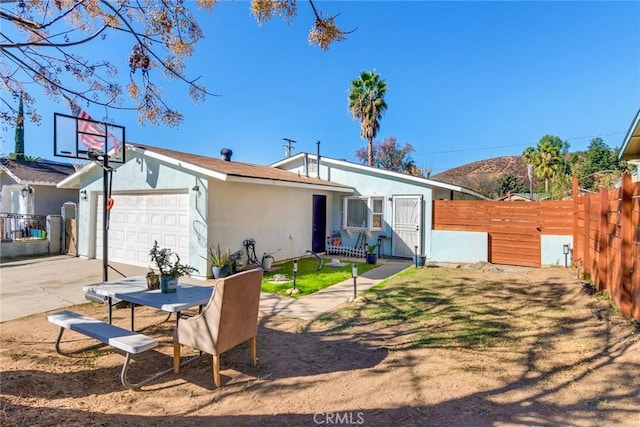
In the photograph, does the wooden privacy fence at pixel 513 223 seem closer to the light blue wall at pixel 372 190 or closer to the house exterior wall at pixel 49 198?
the light blue wall at pixel 372 190

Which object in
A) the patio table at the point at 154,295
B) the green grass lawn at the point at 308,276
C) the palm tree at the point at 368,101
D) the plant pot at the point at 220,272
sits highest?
the palm tree at the point at 368,101

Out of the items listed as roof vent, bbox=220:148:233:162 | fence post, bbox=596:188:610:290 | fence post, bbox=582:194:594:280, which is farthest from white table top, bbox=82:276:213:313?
fence post, bbox=582:194:594:280

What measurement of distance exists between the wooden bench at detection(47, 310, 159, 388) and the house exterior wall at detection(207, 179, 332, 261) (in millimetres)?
4793

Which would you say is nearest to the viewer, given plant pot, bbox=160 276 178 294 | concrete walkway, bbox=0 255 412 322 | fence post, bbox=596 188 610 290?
plant pot, bbox=160 276 178 294

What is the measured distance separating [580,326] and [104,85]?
8.01 m

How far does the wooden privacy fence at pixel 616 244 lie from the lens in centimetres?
452

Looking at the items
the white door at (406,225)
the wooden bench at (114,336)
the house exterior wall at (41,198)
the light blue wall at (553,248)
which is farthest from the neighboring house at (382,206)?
the house exterior wall at (41,198)

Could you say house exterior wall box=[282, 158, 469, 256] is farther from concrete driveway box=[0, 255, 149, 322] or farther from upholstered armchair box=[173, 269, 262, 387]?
upholstered armchair box=[173, 269, 262, 387]

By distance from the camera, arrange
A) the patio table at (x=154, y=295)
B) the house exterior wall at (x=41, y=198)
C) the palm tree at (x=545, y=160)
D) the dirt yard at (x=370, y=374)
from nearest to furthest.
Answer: the dirt yard at (x=370, y=374), the patio table at (x=154, y=295), the house exterior wall at (x=41, y=198), the palm tree at (x=545, y=160)

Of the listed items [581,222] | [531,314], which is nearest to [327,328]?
[531,314]

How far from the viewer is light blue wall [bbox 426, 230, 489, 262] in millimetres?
10992

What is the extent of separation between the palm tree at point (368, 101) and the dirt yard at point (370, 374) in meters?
18.1

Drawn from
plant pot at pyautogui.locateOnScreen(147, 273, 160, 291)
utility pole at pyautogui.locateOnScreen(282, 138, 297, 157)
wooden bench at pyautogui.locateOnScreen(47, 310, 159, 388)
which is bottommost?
wooden bench at pyautogui.locateOnScreen(47, 310, 159, 388)

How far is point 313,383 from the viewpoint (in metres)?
3.55
